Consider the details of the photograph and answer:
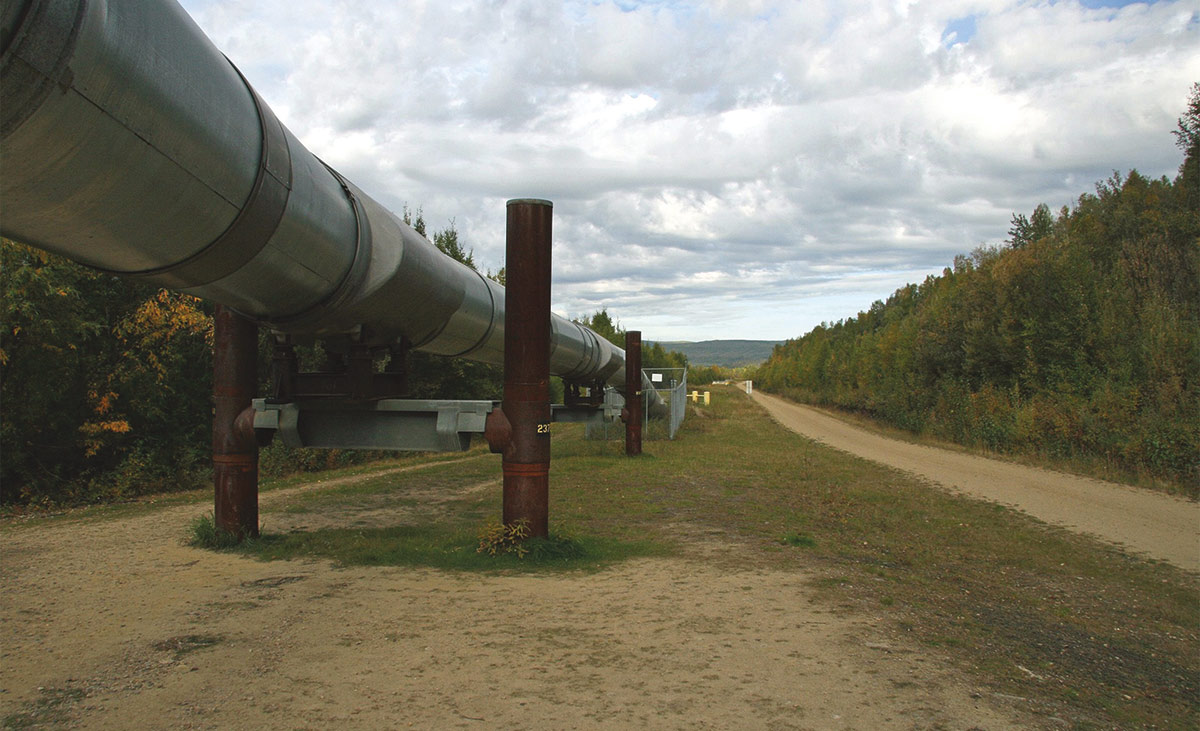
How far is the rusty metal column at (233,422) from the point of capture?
25.1ft

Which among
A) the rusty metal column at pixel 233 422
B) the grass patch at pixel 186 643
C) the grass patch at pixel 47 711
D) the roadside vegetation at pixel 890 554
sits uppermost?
the rusty metal column at pixel 233 422

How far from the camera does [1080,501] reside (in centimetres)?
1262

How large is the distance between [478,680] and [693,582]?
272 centimetres

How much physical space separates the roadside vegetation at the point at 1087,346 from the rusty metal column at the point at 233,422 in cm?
1577

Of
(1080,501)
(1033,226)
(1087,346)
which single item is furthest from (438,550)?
(1033,226)

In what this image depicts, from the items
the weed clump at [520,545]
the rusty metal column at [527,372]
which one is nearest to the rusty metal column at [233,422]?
the weed clump at [520,545]

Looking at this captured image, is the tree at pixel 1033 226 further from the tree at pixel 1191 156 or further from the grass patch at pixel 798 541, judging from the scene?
the grass patch at pixel 798 541

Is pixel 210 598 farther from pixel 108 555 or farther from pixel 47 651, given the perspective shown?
pixel 108 555

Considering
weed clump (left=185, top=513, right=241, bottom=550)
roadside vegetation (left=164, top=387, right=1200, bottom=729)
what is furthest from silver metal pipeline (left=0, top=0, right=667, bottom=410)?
roadside vegetation (left=164, top=387, right=1200, bottom=729)

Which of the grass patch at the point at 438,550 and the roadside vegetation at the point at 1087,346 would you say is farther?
the roadside vegetation at the point at 1087,346

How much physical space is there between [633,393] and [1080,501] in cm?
876

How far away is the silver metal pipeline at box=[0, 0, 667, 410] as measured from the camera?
2.78 metres

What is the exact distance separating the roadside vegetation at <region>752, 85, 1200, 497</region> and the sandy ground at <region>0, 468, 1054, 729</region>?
13.1 m

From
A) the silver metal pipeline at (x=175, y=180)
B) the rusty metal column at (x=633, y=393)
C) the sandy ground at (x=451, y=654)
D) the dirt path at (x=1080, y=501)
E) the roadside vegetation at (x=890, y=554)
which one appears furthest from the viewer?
the rusty metal column at (x=633, y=393)
